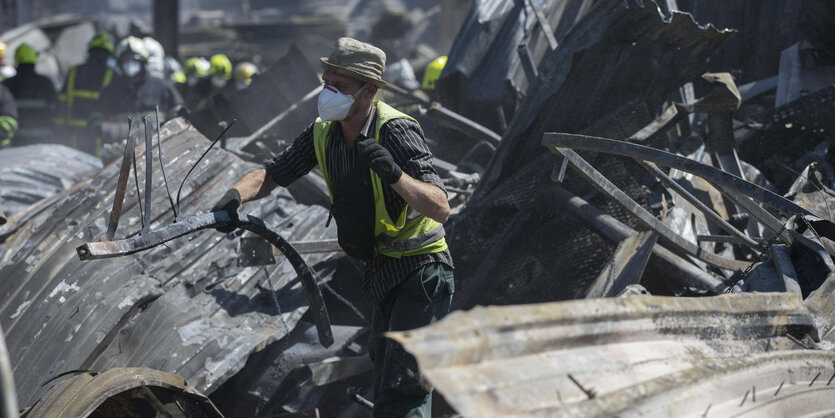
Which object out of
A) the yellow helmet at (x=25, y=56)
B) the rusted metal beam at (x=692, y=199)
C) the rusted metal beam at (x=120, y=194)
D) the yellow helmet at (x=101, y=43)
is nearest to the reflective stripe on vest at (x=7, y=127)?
the yellow helmet at (x=25, y=56)

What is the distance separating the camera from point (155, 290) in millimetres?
3816

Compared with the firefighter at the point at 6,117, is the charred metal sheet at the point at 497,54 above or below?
above

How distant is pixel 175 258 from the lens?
406cm

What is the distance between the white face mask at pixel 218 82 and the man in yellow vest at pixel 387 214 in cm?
915

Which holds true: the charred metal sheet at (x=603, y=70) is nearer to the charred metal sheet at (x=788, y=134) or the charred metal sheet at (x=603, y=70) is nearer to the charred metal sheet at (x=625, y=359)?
the charred metal sheet at (x=788, y=134)

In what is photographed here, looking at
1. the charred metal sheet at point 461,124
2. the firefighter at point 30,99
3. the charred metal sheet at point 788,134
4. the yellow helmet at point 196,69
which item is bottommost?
the yellow helmet at point 196,69

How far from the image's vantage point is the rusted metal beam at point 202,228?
8.55ft

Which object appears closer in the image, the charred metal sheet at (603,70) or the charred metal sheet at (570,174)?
the charred metal sheet at (570,174)

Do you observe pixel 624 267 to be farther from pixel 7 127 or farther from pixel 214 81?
pixel 214 81

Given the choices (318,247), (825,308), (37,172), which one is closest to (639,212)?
(825,308)

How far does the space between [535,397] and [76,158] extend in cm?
623

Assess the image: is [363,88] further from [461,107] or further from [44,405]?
[461,107]

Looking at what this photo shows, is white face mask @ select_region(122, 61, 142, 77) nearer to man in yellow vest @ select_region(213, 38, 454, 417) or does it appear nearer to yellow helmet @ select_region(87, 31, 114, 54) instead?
yellow helmet @ select_region(87, 31, 114, 54)

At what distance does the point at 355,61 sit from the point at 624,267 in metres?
1.73
